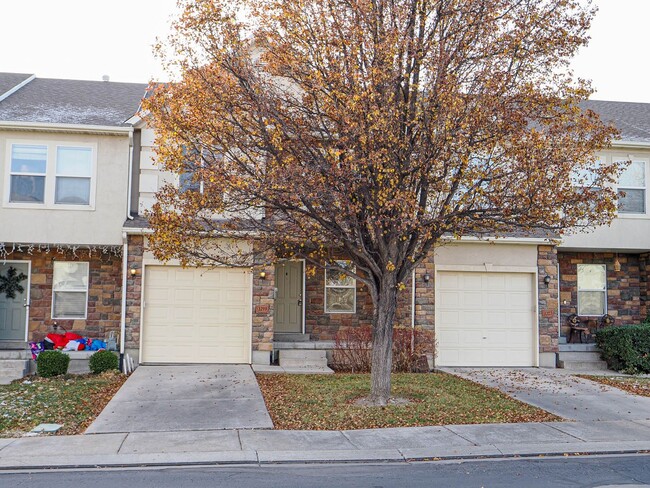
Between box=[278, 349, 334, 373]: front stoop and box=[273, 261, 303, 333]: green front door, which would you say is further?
box=[273, 261, 303, 333]: green front door

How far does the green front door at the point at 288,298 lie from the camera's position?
15461mm

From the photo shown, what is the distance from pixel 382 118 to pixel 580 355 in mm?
9582

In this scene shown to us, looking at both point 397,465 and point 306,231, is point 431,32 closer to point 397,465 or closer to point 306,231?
point 306,231

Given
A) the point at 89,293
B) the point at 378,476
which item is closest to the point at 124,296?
the point at 89,293

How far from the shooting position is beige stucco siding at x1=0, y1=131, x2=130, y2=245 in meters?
13.7

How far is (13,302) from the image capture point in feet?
48.9

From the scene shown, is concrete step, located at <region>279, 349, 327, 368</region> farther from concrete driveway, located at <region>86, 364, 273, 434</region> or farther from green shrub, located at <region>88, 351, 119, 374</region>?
green shrub, located at <region>88, 351, 119, 374</region>

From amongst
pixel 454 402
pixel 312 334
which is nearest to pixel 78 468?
pixel 454 402

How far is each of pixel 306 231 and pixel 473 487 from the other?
15.1 feet

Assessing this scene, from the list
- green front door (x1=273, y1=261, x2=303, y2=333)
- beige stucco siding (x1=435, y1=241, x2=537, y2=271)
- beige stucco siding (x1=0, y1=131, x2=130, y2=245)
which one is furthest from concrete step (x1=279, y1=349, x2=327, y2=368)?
beige stucco siding (x1=0, y1=131, x2=130, y2=245)

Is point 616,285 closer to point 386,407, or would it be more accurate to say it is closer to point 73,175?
point 386,407

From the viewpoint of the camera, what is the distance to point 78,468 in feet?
23.0

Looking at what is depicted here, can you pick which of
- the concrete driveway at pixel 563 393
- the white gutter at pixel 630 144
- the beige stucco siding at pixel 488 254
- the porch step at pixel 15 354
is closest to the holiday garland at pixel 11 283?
the porch step at pixel 15 354

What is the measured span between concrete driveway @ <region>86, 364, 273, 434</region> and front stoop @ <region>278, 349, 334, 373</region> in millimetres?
959
